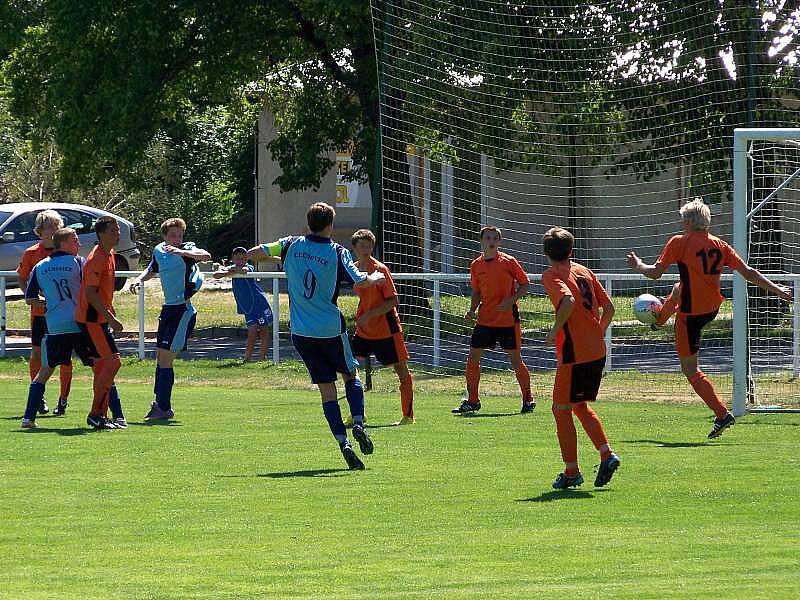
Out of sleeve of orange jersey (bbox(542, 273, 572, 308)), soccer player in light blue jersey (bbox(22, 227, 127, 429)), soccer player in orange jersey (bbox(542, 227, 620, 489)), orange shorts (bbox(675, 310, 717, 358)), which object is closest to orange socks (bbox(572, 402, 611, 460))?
soccer player in orange jersey (bbox(542, 227, 620, 489))

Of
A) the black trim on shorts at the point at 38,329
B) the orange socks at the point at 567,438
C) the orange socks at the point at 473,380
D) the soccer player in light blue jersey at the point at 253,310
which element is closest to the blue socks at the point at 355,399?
the orange socks at the point at 567,438

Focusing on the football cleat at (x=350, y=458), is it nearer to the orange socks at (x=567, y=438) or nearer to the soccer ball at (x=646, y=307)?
the orange socks at (x=567, y=438)

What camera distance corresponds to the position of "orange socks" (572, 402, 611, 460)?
9328 mm

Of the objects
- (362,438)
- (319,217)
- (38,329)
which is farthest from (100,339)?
(319,217)

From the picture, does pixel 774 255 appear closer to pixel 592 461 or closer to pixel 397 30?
pixel 397 30

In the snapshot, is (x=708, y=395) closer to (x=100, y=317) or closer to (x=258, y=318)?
(x=100, y=317)

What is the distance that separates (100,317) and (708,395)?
224 inches

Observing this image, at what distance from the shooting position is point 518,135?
59.8 ft

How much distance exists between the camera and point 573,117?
58.9 ft

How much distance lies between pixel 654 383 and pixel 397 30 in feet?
18.4

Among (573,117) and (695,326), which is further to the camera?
(573,117)

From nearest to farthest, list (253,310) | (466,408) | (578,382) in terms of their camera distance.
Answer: (578,382) → (466,408) → (253,310)

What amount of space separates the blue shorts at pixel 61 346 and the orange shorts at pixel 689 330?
556 cm

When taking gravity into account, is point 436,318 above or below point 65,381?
above
